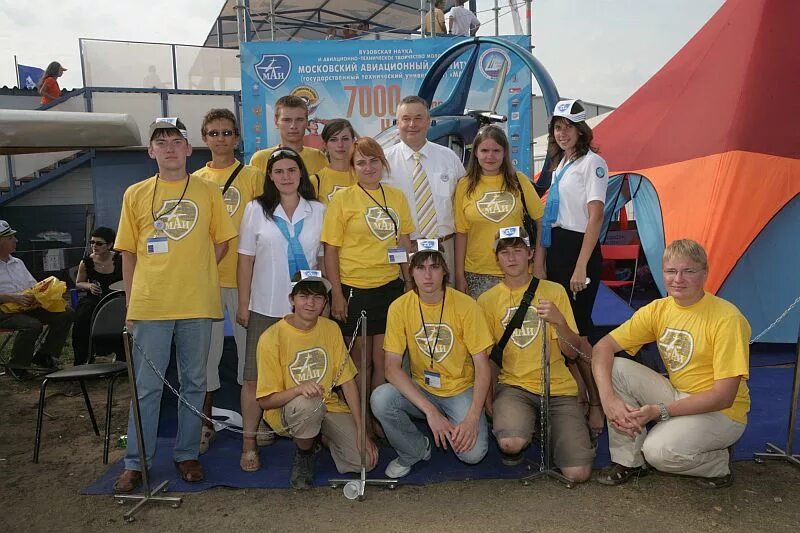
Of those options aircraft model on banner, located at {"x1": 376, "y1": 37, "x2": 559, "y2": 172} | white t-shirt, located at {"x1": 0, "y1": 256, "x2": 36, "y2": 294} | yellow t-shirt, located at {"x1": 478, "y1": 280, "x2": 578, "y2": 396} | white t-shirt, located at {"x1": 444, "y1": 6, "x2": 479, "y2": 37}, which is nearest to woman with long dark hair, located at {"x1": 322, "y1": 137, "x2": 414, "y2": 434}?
yellow t-shirt, located at {"x1": 478, "y1": 280, "x2": 578, "y2": 396}

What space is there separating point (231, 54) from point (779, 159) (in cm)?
1020

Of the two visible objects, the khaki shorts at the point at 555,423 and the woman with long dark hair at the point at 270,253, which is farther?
the woman with long dark hair at the point at 270,253

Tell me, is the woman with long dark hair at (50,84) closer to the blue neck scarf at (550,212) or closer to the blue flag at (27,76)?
the blue flag at (27,76)

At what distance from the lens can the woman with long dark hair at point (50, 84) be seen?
10.8 meters

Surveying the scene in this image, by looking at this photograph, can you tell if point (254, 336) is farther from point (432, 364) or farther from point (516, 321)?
point (516, 321)

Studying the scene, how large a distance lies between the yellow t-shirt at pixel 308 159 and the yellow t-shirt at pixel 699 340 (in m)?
2.11

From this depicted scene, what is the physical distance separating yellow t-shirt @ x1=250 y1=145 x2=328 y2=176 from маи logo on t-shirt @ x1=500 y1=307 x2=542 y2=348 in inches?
60.9

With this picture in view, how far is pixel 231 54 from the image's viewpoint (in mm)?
12203

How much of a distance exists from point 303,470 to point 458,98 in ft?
17.7

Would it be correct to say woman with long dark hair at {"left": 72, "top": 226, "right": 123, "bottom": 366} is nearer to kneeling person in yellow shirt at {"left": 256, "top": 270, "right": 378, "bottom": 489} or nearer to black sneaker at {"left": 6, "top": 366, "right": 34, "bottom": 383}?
black sneaker at {"left": 6, "top": 366, "right": 34, "bottom": 383}

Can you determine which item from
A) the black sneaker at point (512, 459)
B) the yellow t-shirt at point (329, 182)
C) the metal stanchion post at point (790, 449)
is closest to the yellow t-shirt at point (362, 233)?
the yellow t-shirt at point (329, 182)

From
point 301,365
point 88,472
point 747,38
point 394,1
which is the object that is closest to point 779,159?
point 747,38

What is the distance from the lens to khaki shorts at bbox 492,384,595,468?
3248 mm

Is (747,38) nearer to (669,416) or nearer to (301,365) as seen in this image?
(669,416)
